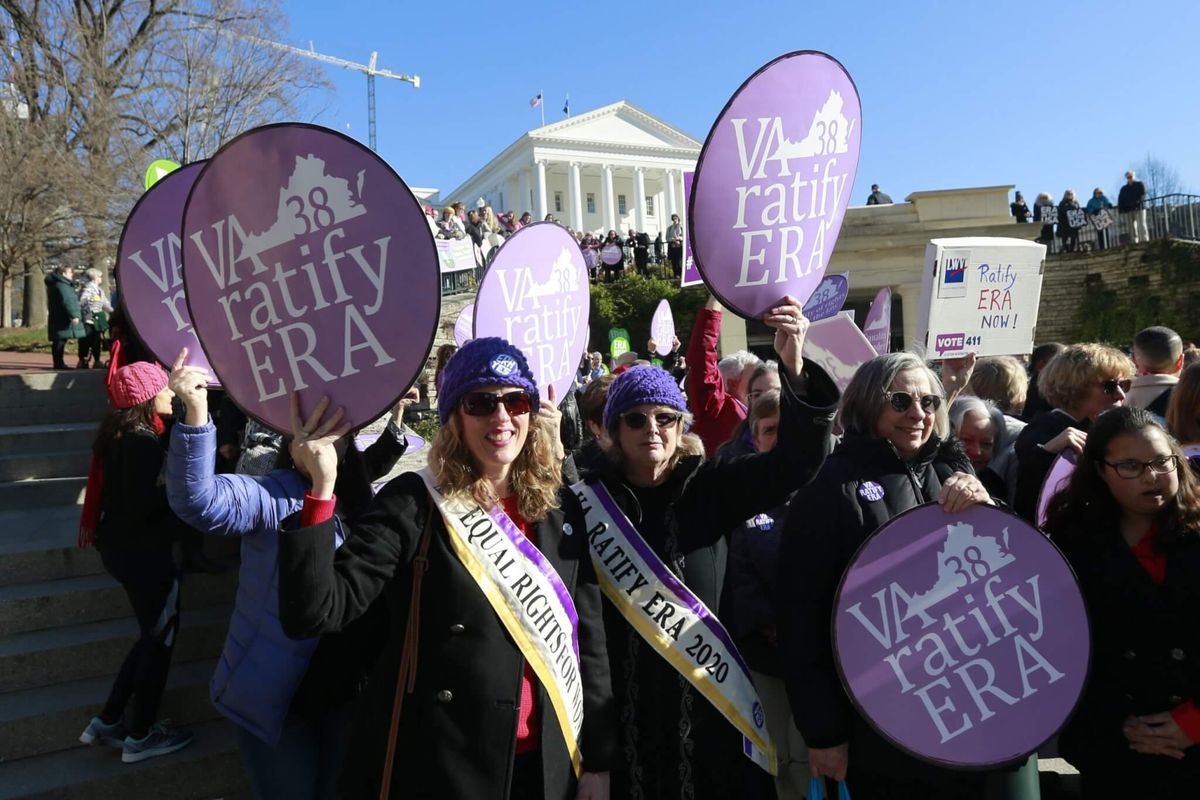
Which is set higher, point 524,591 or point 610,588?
point 524,591

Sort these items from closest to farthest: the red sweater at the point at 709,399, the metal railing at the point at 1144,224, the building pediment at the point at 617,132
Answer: the red sweater at the point at 709,399, the metal railing at the point at 1144,224, the building pediment at the point at 617,132

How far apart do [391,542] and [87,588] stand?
3.60 m

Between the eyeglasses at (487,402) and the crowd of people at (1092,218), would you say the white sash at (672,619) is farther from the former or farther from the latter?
the crowd of people at (1092,218)

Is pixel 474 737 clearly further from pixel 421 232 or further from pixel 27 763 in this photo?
pixel 27 763

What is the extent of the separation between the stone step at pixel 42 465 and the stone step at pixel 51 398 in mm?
896

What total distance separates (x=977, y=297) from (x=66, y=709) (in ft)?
19.1

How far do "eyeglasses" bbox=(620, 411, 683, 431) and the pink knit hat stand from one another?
2277 millimetres

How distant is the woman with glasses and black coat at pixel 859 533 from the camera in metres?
2.36

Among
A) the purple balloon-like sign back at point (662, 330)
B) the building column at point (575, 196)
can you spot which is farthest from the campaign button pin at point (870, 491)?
the building column at point (575, 196)

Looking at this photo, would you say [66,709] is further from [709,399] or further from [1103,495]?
[1103,495]

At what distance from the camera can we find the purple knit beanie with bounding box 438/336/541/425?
217cm

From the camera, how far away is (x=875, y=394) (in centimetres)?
258

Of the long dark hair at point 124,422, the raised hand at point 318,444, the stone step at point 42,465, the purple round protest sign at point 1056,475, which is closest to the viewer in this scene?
the raised hand at point 318,444

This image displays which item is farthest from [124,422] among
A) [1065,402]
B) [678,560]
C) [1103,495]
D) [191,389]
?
[1065,402]
